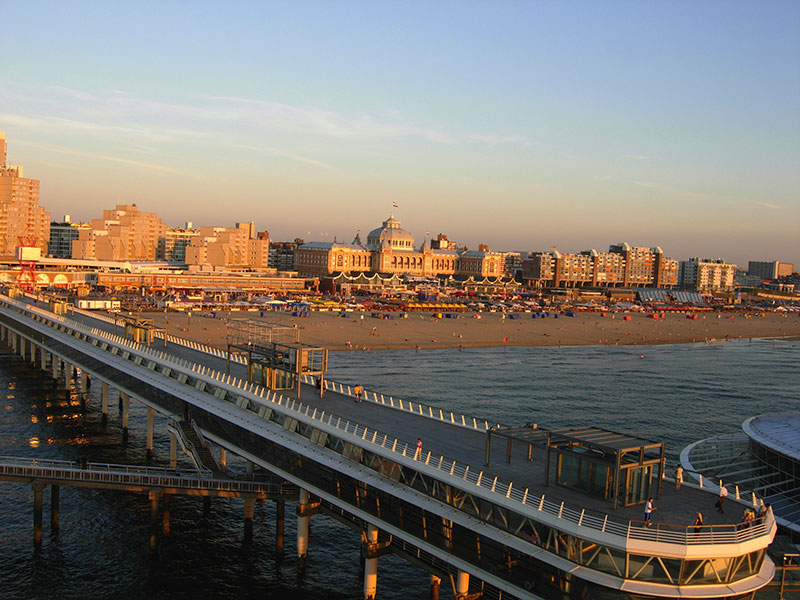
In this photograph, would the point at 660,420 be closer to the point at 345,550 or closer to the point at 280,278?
the point at 345,550

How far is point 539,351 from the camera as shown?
104688 millimetres

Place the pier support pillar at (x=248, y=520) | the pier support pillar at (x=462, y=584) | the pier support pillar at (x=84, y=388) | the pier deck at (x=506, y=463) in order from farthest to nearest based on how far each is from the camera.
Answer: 1. the pier support pillar at (x=84, y=388)
2. the pier support pillar at (x=248, y=520)
3. the pier support pillar at (x=462, y=584)
4. the pier deck at (x=506, y=463)

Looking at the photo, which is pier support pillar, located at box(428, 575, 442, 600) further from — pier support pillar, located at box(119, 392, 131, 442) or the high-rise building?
the high-rise building

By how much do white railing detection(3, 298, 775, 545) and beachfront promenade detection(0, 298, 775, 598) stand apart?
5 cm

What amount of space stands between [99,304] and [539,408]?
7641cm

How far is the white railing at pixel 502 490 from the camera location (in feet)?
62.4

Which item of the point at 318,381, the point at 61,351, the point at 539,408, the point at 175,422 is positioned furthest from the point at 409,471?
the point at 61,351

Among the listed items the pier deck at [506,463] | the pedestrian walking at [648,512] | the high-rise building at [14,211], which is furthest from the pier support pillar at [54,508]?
the high-rise building at [14,211]

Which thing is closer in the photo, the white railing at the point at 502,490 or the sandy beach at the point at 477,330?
the white railing at the point at 502,490

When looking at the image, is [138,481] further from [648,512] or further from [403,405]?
[648,512]

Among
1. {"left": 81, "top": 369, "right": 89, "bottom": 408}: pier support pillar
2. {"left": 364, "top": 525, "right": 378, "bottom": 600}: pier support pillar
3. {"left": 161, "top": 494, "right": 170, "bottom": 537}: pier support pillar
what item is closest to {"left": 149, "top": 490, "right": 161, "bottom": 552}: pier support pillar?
{"left": 161, "top": 494, "right": 170, "bottom": 537}: pier support pillar

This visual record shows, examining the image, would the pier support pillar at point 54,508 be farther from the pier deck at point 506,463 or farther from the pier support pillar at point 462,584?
the pier support pillar at point 462,584

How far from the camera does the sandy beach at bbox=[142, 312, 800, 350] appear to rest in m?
104

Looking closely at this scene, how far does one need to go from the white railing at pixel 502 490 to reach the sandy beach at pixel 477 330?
2488 inches
